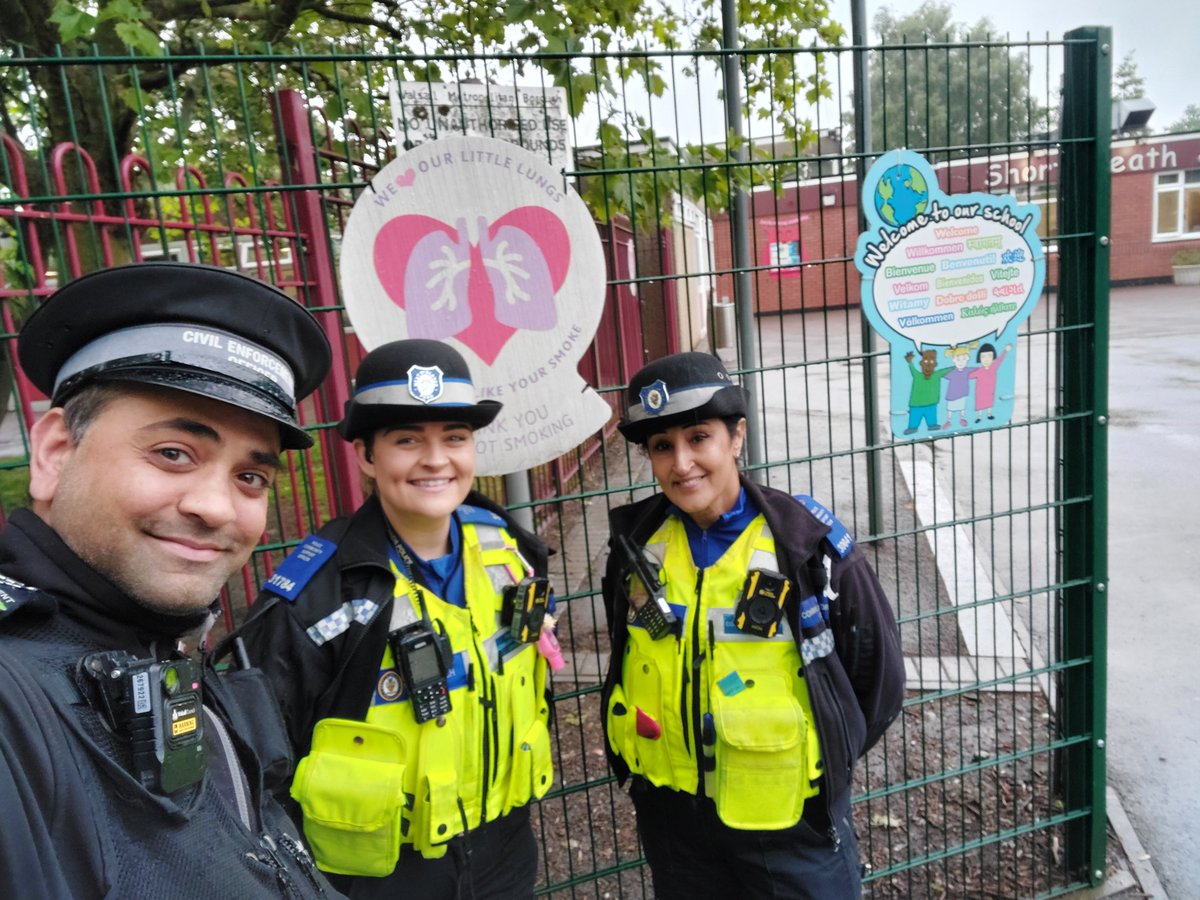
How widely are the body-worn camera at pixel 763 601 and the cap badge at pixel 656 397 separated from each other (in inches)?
17.2

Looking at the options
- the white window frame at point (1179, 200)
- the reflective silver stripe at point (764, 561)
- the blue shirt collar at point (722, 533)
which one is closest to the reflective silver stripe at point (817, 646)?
the reflective silver stripe at point (764, 561)

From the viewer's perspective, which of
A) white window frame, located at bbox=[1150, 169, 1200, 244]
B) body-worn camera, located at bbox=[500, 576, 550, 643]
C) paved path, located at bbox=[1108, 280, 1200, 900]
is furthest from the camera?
white window frame, located at bbox=[1150, 169, 1200, 244]

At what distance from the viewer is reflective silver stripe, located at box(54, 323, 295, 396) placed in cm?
101

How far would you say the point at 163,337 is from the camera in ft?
3.35

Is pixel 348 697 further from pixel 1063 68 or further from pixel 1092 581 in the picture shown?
pixel 1063 68

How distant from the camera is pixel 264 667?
5.23 ft

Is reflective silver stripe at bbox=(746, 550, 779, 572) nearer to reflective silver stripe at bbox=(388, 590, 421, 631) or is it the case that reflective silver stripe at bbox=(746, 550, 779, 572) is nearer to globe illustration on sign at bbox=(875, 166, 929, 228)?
reflective silver stripe at bbox=(388, 590, 421, 631)

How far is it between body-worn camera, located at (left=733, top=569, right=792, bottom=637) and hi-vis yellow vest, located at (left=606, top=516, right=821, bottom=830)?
1.7 inches

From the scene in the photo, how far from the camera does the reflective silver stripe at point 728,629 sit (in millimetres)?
1865

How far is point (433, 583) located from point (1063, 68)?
245 cm

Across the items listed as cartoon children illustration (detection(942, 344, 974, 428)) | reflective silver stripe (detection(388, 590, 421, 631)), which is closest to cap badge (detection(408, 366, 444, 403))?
reflective silver stripe (detection(388, 590, 421, 631))

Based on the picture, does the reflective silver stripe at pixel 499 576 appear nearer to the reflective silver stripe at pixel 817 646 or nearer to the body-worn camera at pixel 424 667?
the body-worn camera at pixel 424 667

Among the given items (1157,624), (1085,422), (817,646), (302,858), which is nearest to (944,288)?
(1085,422)

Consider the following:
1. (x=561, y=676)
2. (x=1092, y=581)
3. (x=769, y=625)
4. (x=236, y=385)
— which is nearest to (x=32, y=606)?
(x=236, y=385)
